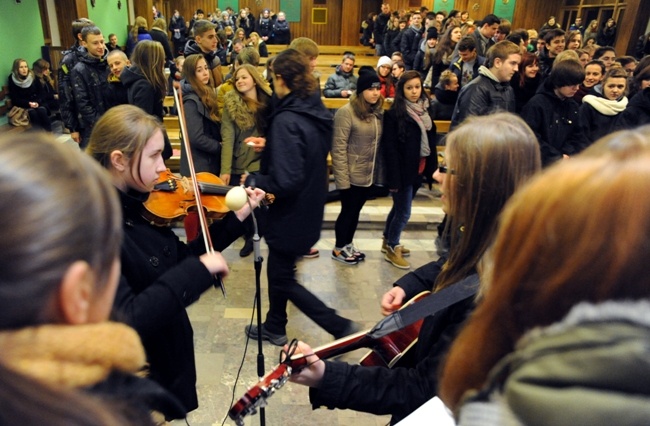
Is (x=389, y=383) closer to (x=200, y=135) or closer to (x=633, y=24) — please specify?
(x=200, y=135)

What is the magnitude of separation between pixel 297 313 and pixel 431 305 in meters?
2.22

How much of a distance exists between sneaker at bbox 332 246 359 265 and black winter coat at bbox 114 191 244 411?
2.35m

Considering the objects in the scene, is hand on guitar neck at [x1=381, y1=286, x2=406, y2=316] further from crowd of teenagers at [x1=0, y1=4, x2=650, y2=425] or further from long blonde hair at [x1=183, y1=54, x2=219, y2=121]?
long blonde hair at [x1=183, y1=54, x2=219, y2=121]

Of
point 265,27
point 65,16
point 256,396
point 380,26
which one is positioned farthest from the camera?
point 265,27

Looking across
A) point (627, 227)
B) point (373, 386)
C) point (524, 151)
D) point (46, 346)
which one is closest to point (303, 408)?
point (373, 386)

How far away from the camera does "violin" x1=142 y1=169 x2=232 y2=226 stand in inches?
89.6

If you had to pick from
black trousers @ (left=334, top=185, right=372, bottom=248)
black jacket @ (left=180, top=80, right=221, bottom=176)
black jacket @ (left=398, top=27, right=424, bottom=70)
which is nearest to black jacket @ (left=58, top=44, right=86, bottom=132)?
black jacket @ (left=180, top=80, right=221, bottom=176)

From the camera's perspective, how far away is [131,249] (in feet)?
4.88

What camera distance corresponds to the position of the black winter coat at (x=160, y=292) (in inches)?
52.8

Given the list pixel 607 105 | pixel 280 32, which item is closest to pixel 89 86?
pixel 607 105

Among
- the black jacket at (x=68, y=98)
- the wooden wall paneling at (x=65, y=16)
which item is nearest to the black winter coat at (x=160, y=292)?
the black jacket at (x=68, y=98)

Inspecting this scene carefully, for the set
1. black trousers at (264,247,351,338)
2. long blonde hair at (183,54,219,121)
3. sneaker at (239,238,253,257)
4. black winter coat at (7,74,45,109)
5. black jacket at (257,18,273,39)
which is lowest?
sneaker at (239,238,253,257)

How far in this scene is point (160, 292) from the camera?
137 cm

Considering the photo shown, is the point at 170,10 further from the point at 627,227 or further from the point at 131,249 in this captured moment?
the point at 627,227
